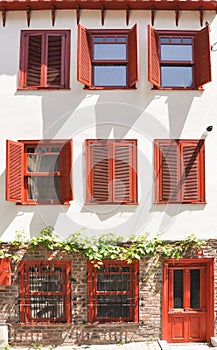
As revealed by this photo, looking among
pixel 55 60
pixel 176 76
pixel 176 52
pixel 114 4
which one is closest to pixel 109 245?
pixel 176 76

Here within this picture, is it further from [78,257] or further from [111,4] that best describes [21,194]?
[111,4]

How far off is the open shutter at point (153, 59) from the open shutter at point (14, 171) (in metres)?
4.02

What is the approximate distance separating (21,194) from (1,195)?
23.0 inches

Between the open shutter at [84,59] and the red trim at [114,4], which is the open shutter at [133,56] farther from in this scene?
the open shutter at [84,59]

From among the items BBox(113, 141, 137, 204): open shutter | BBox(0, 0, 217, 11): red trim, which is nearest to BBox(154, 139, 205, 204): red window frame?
BBox(113, 141, 137, 204): open shutter

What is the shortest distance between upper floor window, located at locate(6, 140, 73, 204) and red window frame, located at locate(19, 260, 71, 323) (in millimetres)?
1735

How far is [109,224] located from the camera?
38.6ft

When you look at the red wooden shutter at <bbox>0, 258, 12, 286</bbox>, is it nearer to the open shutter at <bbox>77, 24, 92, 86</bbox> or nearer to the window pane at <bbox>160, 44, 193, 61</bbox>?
the open shutter at <bbox>77, 24, 92, 86</bbox>

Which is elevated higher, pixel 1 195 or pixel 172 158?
pixel 172 158

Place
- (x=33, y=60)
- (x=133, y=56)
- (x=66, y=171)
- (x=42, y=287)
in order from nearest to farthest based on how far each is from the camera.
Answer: (x=66, y=171), (x=42, y=287), (x=133, y=56), (x=33, y=60)

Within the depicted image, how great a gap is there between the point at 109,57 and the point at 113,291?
6524mm

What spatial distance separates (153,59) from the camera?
1191 centimetres

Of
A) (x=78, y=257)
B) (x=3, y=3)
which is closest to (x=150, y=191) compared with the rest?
(x=78, y=257)

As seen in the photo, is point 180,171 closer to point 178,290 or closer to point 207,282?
point 207,282
